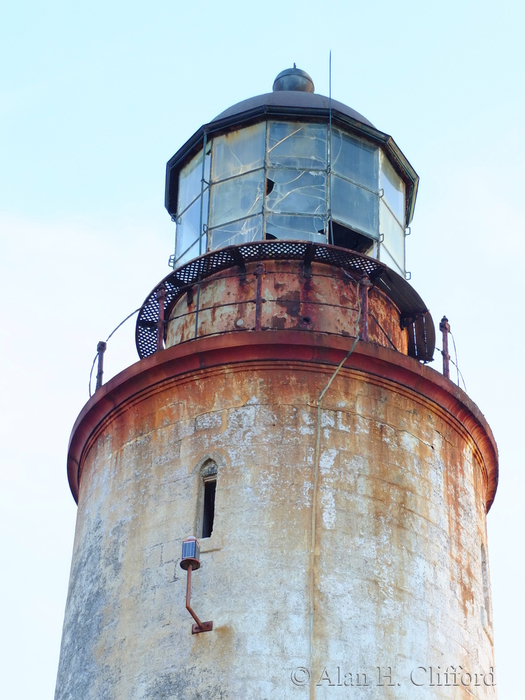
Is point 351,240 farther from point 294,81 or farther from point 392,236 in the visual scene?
point 294,81

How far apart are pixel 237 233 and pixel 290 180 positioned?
1.13 m

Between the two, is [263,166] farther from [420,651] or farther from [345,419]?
[420,651]

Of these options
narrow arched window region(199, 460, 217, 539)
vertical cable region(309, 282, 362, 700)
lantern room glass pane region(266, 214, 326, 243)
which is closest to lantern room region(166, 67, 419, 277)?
lantern room glass pane region(266, 214, 326, 243)

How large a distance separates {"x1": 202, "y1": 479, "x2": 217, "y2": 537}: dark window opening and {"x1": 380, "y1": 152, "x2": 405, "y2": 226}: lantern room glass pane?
19.5 ft

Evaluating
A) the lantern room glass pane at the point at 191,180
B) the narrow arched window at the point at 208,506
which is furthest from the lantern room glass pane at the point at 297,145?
the narrow arched window at the point at 208,506

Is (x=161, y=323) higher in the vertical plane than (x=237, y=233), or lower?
lower

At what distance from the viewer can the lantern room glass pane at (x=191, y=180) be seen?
21.0m

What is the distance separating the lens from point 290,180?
2025 cm

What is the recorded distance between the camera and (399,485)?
17.7 m

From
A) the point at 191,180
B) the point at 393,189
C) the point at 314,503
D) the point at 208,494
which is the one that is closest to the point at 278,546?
the point at 314,503

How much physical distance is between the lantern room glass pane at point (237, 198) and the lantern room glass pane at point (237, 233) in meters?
0.11

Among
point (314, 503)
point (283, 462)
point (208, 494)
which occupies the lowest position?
point (314, 503)

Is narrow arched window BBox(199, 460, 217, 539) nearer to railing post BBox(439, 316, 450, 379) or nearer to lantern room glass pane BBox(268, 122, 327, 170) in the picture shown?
railing post BBox(439, 316, 450, 379)

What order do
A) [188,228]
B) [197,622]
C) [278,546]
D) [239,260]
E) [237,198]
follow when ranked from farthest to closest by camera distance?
1. [188,228]
2. [237,198]
3. [239,260]
4. [278,546]
5. [197,622]
